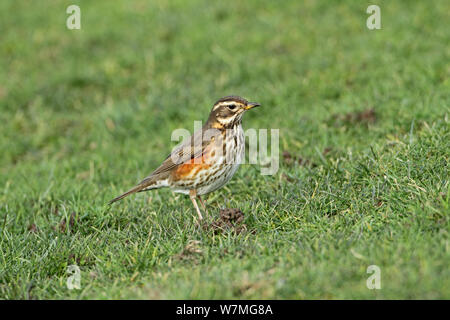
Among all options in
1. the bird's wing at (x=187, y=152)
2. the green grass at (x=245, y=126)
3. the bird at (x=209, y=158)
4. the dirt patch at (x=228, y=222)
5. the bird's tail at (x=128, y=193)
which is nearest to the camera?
the green grass at (x=245, y=126)

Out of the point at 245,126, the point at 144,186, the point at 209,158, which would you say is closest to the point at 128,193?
the point at 144,186

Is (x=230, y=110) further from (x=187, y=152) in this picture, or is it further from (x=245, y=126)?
(x=245, y=126)

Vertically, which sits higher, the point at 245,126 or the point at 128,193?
the point at 245,126

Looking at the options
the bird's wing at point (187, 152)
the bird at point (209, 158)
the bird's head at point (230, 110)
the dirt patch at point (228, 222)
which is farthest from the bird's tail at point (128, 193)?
the dirt patch at point (228, 222)

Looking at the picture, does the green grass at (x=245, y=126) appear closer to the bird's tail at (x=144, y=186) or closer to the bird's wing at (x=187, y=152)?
the bird's tail at (x=144, y=186)

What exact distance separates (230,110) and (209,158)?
0.68 m

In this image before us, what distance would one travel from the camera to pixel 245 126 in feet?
33.8

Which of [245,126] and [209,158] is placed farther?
[245,126]

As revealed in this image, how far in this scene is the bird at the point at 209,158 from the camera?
7.07 metres

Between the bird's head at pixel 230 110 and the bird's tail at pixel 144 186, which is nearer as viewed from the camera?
the bird's head at pixel 230 110

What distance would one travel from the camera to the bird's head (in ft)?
23.9

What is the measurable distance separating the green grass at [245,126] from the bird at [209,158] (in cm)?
34

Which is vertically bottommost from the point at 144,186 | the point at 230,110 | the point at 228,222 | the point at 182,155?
the point at 228,222
